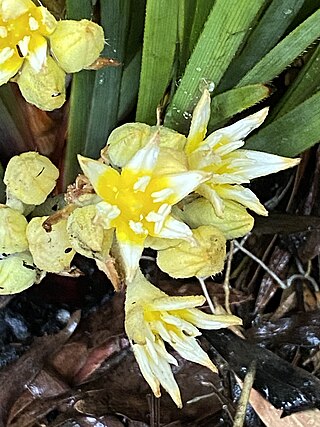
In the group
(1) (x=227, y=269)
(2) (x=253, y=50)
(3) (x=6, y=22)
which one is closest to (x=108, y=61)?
(3) (x=6, y=22)

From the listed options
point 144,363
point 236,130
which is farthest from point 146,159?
point 144,363

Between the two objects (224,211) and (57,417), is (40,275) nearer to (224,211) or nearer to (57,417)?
(224,211)

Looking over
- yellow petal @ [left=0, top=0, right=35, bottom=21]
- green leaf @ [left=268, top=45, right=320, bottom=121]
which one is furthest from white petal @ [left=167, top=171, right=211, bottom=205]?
green leaf @ [left=268, top=45, right=320, bottom=121]

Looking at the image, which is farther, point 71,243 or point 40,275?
point 40,275

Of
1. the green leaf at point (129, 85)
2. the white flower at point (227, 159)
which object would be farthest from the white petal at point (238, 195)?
the green leaf at point (129, 85)

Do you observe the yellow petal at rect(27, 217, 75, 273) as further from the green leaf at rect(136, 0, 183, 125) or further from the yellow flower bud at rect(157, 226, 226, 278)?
the green leaf at rect(136, 0, 183, 125)

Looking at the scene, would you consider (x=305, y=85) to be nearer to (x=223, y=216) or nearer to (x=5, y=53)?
(x=223, y=216)

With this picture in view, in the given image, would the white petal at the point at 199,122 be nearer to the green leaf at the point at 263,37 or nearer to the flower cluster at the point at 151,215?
the flower cluster at the point at 151,215

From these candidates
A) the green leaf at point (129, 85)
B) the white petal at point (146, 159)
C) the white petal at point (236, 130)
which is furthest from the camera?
the green leaf at point (129, 85)
